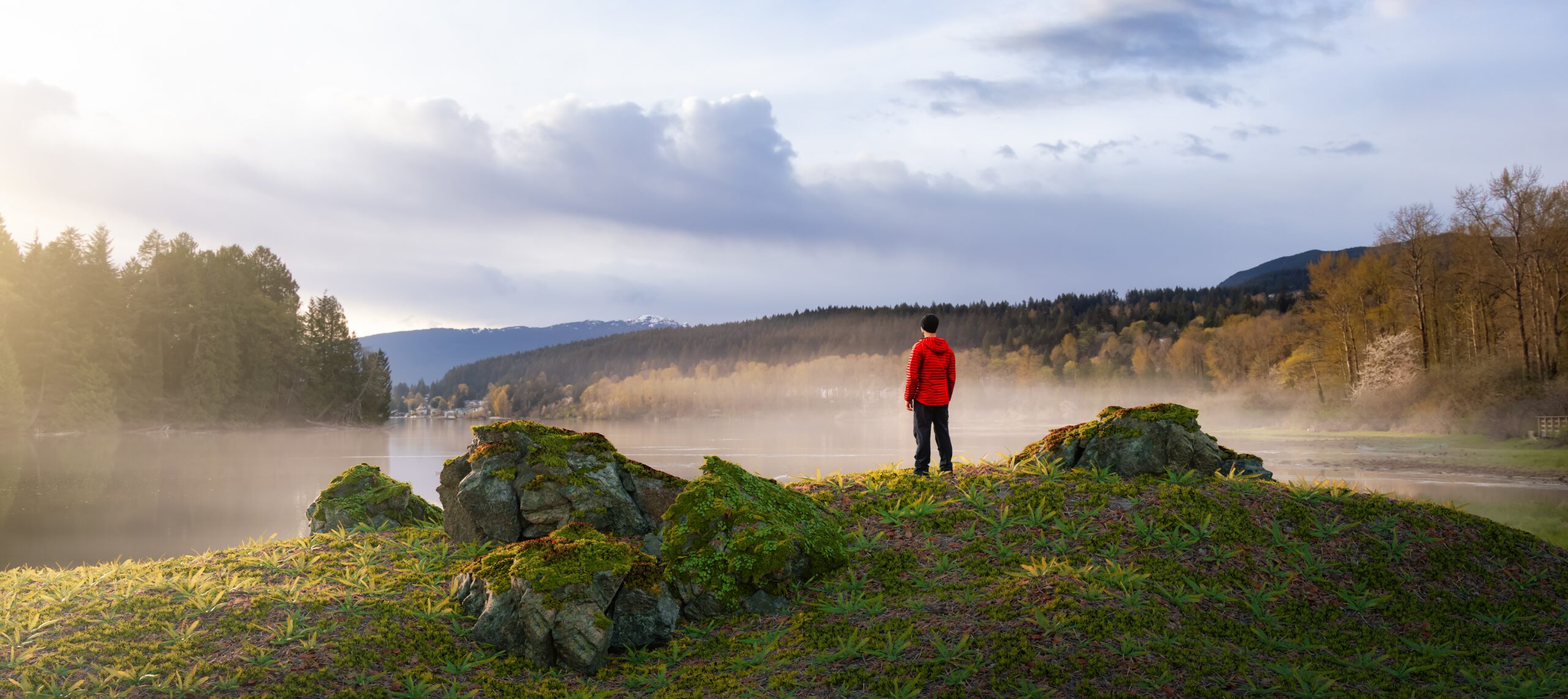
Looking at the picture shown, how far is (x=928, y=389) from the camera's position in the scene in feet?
38.3

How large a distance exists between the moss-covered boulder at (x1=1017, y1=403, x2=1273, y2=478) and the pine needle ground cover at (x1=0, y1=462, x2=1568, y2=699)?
657mm

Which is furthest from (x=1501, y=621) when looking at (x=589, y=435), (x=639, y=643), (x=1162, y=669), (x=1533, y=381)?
(x=1533, y=381)

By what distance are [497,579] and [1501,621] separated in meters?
9.71

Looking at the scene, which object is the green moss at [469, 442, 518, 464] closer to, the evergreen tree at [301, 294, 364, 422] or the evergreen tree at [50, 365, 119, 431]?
the evergreen tree at [50, 365, 119, 431]

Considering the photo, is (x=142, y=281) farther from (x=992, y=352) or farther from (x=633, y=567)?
(x=992, y=352)

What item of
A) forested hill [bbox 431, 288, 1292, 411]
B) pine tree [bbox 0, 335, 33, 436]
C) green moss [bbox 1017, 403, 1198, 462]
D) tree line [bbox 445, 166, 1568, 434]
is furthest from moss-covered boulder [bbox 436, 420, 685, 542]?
forested hill [bbox 431, 288, 1292, 411]

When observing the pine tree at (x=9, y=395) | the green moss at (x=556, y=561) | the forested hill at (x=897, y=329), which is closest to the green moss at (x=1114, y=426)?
the green moss at (x=556, y=561)

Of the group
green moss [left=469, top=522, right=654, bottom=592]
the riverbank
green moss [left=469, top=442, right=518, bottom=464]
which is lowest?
the riverbank

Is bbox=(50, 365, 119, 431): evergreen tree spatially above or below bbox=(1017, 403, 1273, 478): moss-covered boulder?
above

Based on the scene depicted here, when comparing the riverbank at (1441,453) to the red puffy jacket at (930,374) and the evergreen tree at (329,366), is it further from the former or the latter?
the evergreen tree at (329,366)

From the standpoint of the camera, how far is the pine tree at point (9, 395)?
2392 inches

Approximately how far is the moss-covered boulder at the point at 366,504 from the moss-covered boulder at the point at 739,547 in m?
5.43

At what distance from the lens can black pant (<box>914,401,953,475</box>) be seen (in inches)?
464

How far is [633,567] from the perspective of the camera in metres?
8.09
